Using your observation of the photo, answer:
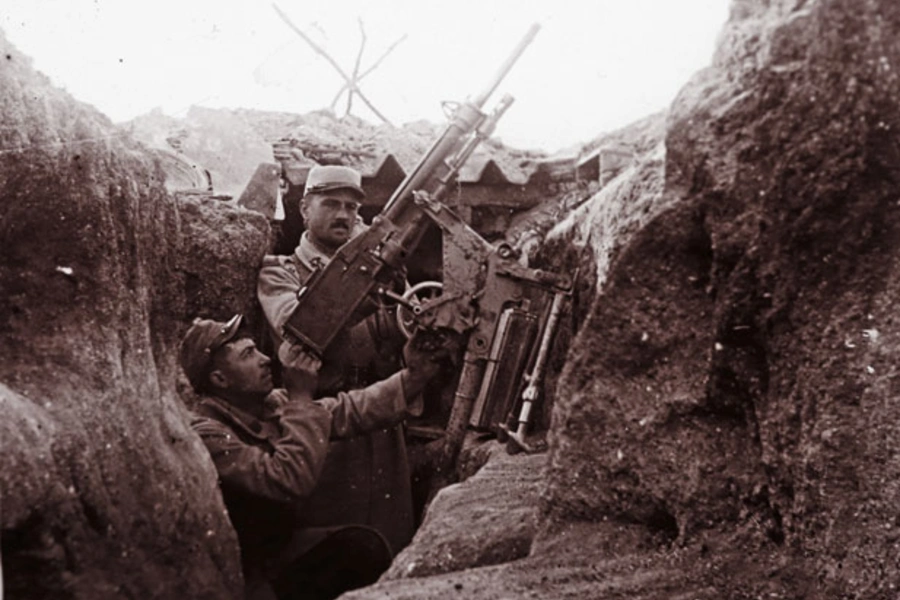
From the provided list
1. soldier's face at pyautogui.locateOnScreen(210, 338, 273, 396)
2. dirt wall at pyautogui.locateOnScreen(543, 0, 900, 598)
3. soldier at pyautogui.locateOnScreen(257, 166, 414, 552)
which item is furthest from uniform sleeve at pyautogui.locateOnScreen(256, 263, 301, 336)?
dirt wall at pyautogui.locateOnScreen(543, 0, 900, 598)

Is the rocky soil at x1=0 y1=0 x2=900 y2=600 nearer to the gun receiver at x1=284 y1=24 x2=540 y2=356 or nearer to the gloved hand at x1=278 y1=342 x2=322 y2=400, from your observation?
the gloved hand at x1=278 y1=342 x2=322 y2=400

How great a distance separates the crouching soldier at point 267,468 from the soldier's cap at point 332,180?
1657mm

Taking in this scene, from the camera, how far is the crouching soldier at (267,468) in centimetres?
352

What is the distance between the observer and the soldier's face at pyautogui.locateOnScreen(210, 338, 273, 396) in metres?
3.84

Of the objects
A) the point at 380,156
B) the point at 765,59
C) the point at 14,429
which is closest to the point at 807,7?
the point at 765,59

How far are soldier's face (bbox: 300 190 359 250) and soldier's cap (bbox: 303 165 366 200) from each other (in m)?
0.03

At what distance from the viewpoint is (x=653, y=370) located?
82.6 inches

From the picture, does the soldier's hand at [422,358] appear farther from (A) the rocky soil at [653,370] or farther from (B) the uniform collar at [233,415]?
(A) the rocky soil at [653,370]

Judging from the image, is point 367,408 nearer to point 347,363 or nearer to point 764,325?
point 347,363

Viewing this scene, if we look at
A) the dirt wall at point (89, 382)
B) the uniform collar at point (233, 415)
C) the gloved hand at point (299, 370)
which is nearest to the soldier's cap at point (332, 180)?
the gloved hand at point (299, 370)

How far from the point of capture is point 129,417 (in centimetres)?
238

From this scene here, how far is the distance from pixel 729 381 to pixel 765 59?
62 cm

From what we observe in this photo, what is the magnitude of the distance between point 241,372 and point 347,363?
140cm

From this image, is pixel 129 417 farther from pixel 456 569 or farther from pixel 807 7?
pixel 807 7
